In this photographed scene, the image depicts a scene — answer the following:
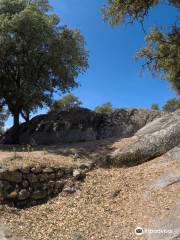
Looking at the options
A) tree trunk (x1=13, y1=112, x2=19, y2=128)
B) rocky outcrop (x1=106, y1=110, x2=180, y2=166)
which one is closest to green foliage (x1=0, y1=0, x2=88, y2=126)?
tree trunk (x1=13, y1=112, x2=19, y2=128)

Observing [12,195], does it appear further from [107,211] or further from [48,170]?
[107,211]

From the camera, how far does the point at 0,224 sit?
876cm

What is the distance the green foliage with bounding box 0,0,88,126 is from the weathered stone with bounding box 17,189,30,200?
9.09 meters

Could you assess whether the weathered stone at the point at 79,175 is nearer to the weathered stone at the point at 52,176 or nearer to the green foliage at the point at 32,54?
the weathered stone at the point at 52,176

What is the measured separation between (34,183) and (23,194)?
56 cm

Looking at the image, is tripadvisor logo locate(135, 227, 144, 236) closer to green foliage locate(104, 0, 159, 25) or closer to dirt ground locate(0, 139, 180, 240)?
dirt ground locate(0, 139, 180, 240)

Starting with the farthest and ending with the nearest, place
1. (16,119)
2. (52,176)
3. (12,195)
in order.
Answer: (16,119), (52,176), (12,195)

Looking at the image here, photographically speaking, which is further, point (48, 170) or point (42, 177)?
point (48, 170)

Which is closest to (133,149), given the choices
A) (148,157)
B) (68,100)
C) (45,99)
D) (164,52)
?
(148,157)

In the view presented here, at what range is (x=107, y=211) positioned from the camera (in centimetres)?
966

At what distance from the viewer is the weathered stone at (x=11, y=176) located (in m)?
10.5

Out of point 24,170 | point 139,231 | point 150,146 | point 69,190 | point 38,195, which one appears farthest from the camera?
point 150,146

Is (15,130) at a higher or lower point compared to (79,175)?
higher

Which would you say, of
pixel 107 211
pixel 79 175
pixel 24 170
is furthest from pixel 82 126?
pixel 107 211
